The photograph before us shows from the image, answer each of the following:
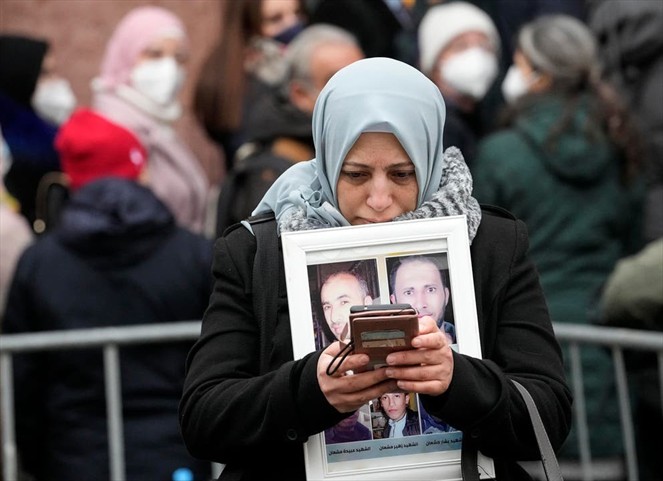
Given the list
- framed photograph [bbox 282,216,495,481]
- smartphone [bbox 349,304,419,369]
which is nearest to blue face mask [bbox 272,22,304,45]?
framed photograph [bbox 282,216,495,481]

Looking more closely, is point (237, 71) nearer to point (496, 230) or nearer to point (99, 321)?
point (99, 321)

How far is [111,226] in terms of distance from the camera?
5.30 meters

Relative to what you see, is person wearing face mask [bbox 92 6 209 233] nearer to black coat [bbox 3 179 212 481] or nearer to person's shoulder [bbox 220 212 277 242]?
black coat [bbox 3 179 212 481]

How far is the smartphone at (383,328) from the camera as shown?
8.45 ft

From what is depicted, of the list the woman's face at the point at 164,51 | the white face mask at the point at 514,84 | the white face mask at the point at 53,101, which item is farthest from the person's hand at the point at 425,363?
the white face mask at the point at 53,101

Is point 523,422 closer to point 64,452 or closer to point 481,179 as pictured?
point 64,452

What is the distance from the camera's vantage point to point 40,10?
26.7ft

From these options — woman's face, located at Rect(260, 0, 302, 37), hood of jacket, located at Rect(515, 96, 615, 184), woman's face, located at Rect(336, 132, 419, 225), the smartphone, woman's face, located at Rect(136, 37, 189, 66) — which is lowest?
the smartphone

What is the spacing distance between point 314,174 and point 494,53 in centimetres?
405

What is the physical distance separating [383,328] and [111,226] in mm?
2860

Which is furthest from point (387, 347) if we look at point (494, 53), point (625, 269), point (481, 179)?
point (494, 53)

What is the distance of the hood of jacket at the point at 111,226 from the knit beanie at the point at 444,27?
1.99 m

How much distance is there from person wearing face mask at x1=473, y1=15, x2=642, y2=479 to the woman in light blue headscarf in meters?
2.88

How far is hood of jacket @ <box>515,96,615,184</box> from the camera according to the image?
589 centimetres
